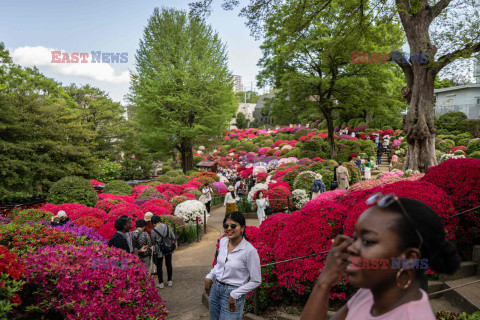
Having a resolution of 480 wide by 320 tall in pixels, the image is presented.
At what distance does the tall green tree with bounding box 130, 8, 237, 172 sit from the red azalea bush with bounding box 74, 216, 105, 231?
1585 cm

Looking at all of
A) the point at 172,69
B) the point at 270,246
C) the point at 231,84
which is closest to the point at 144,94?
the point at 172,69

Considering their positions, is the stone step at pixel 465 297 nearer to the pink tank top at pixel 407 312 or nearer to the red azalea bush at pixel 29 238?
the pink tank top at pixel 407 312

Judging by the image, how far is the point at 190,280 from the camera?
6.69 meters

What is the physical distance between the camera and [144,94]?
23922mm

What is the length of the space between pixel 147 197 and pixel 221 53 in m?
18.4

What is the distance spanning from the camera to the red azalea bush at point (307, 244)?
14.3 ft

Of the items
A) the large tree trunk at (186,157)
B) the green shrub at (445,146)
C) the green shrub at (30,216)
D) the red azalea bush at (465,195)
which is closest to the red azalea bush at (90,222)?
the green shrub at (30,216)

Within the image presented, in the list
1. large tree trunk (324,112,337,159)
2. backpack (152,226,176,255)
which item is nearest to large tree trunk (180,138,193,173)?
large tree trunk (324,112,337,159)

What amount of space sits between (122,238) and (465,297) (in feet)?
17.4

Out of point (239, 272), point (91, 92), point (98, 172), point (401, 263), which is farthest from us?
point (91, 92)

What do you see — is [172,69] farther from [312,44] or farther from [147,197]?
[147,197]

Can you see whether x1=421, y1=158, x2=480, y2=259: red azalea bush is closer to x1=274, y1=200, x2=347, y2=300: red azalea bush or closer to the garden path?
x1=274, y1=200, x2=347, y2=300: red azalea bush

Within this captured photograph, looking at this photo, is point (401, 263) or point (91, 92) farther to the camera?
point (91, 92)

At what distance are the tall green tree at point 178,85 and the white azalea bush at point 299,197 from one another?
1315 centimetres
